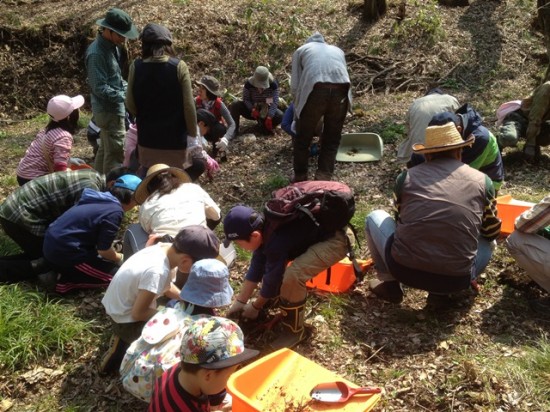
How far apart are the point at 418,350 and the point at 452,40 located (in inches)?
308

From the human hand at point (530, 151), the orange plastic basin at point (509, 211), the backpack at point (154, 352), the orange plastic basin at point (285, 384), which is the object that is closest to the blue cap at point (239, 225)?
the backpack at point (154, 352)

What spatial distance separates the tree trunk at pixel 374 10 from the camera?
10594 millimetres

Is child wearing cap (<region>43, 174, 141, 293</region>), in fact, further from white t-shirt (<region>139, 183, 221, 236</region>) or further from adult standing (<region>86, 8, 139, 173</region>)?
adult standing (<region>86, 8, 139, 173</region>)

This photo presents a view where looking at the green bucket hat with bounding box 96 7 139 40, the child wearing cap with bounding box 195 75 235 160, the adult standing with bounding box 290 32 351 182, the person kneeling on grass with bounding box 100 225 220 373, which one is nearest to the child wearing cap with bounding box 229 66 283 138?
the child wearing cap with bounding box 195 75 235 160

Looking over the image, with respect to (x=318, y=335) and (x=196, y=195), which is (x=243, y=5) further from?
(x=318, y=335)

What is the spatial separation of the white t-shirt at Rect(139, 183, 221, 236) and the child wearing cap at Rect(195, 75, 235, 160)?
2.67 m

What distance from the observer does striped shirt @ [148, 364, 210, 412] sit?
242 cm

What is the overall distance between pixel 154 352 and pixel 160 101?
261 centimetres

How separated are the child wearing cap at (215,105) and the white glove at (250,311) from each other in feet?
11.3

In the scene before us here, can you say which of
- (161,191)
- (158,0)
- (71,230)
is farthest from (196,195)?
(158,0)

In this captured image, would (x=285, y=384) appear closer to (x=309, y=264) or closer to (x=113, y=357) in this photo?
(x=309, y=264)

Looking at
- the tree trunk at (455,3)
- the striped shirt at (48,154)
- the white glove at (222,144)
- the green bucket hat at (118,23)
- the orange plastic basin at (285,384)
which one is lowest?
the white glove at (222,144)

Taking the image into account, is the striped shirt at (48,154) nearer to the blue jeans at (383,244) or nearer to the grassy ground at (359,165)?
the grassy ground at (359,165)

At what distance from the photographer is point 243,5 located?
11141mm
